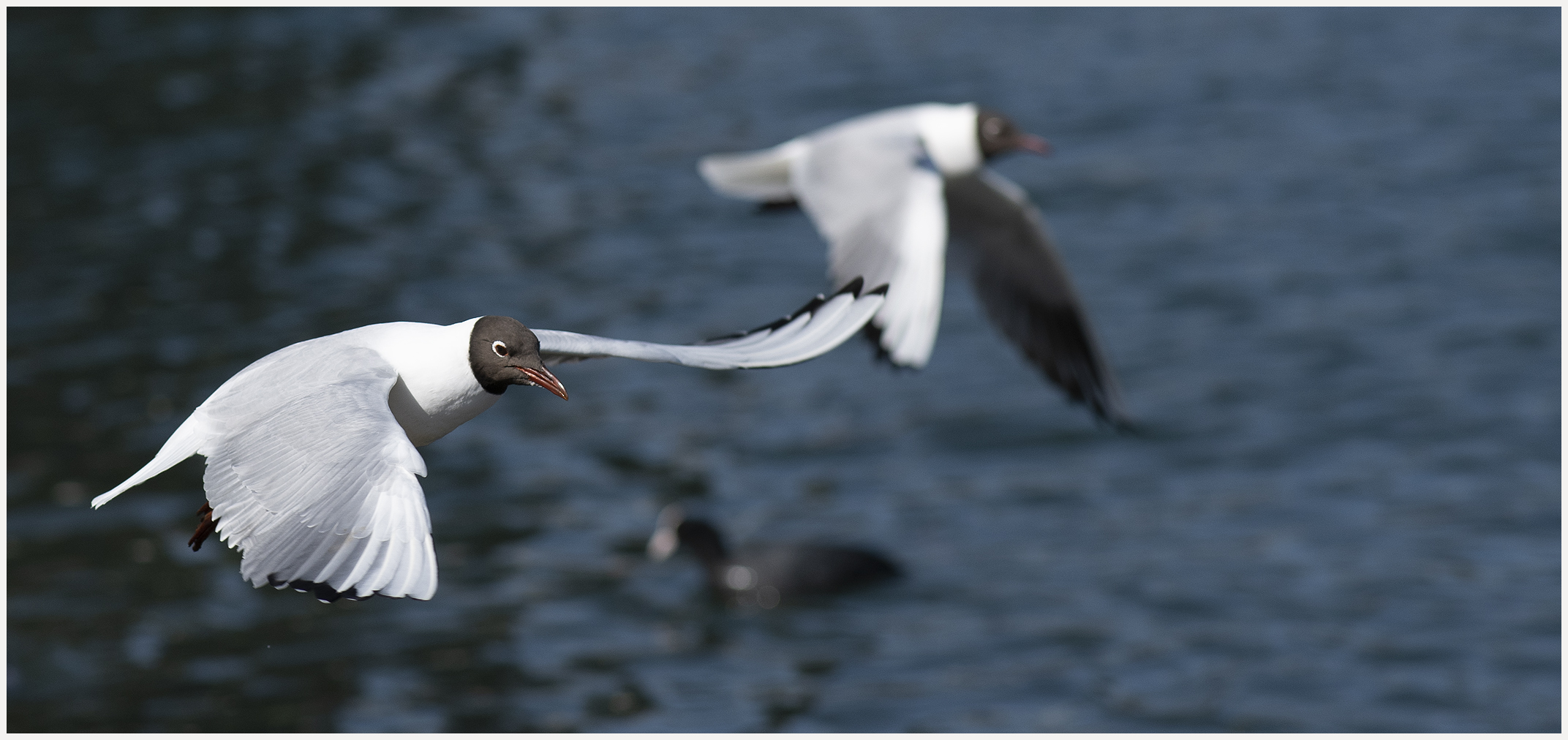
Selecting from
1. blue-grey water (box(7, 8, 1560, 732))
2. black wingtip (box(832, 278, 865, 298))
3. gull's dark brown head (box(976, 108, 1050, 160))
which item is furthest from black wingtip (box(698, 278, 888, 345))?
blue-grey water (box(7, 8, 1560, 732))

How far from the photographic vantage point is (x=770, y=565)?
60.5 ft

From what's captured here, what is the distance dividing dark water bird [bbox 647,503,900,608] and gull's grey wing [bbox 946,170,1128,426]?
26.7ft

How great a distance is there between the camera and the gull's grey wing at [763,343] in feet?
12.6

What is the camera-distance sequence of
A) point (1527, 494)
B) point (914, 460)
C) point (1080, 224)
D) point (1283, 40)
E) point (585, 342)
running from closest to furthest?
point (585, 342) → point (1527, 494) → point (914, 460) → point (1080, 224) → point (1283, 40)

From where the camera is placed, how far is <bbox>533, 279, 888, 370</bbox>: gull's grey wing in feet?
12.6

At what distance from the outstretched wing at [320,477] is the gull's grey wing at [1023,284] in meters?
6.64

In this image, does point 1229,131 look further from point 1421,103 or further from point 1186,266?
point 1186,266

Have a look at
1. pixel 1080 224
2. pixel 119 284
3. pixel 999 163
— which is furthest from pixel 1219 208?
pixel 119 284

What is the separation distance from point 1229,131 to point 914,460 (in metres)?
10.5

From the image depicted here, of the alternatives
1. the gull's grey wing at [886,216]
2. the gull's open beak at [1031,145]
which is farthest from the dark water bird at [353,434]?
the gull's open beak at [1031,145]

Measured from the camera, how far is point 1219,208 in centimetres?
2625

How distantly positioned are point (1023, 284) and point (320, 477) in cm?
726

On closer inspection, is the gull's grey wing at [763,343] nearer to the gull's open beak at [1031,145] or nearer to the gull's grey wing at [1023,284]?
the gull's grey wing at [1023,284]

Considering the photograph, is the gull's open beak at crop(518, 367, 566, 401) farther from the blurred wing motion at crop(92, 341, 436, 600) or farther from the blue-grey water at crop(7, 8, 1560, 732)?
the blue-grey water at crop(7, 8, 1560, 732)
